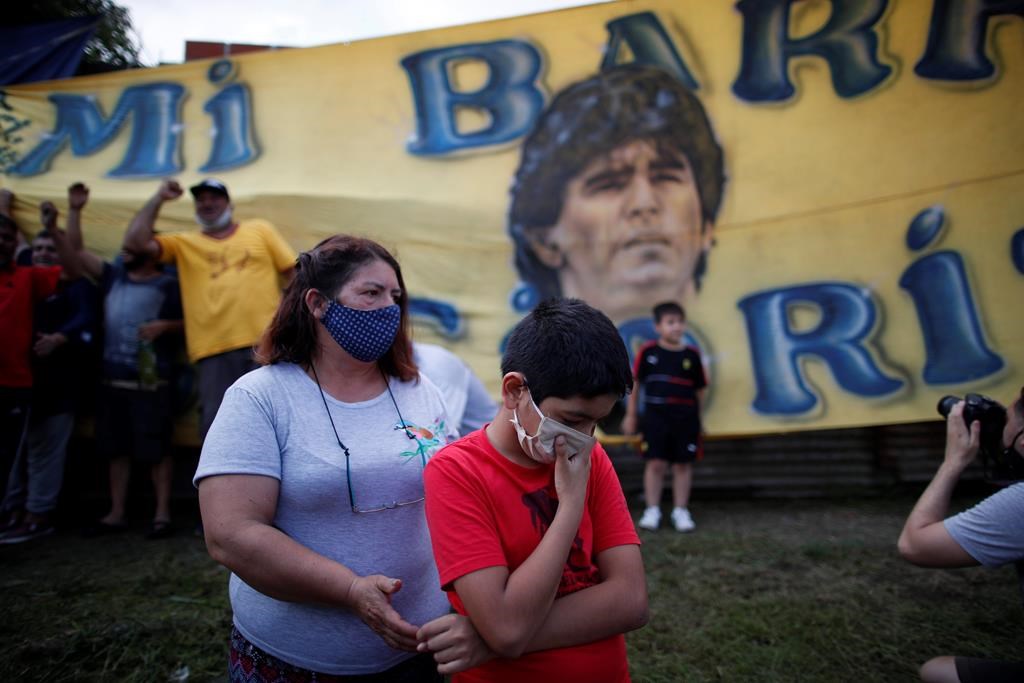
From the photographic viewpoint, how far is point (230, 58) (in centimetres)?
532

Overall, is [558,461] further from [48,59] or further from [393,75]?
[48,59]

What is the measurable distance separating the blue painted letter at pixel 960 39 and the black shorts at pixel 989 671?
3964 millimetres

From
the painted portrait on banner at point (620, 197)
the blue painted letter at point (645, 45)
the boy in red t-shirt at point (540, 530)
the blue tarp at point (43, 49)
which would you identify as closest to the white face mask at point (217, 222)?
the painted portrait on banner at point (620, 197)

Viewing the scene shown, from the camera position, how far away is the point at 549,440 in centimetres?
139

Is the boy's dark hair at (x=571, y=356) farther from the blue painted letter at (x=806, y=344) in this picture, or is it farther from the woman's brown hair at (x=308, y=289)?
the blue painted letter at (x=806, y=344)

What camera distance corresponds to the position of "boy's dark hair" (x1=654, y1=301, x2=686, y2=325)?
4.52 m

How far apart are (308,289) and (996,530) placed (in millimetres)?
2090

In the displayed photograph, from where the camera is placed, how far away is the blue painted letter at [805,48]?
457cm

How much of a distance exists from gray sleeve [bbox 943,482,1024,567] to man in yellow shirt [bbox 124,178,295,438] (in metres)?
3.67

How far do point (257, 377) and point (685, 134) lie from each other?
13.0 ft

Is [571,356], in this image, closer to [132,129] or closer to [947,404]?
[947,404]

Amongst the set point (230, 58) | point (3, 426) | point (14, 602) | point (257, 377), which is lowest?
point (14, 602)

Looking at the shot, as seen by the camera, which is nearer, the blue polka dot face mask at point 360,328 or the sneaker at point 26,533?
the blue polka dot face mask at point 360,328

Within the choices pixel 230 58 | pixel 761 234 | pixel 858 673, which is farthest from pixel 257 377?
pixel 230 58
